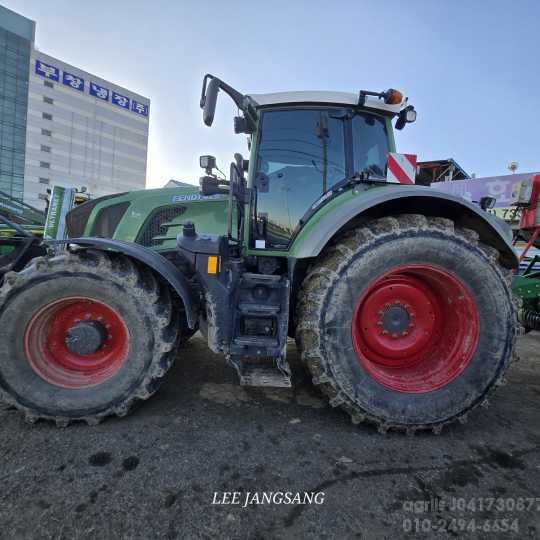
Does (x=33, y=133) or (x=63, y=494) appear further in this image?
(x=33, y=133)

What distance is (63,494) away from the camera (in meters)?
1.32

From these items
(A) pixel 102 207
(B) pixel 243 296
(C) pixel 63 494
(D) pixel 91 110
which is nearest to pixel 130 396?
(C) pixel 63 494

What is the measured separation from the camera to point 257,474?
1.47m

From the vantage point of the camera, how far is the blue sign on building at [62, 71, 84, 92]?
29.2 meters

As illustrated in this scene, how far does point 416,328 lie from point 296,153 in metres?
1.63

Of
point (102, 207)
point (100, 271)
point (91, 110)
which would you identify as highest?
point (91, 110)

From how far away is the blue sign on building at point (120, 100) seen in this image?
103 feet

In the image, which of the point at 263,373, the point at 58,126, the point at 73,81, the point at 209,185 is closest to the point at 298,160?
the point at 209,185

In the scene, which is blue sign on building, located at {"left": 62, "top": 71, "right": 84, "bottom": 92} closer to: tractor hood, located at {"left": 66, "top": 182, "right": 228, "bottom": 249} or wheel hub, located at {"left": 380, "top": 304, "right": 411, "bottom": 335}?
tractor hood, located at {"left": 66, "top": 182, "right": 228, "bottom": 249}

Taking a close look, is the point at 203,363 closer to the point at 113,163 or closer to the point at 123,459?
the point at 123,459

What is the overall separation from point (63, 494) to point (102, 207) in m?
2.57

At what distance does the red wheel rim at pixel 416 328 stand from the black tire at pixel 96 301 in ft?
4.33

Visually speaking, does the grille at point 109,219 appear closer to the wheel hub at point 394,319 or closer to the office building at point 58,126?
the wheel hub at point 394,319

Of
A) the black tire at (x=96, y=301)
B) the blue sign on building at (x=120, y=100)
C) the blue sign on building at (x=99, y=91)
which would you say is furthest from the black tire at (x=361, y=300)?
the blue sign on building at (x=120, y=100)
